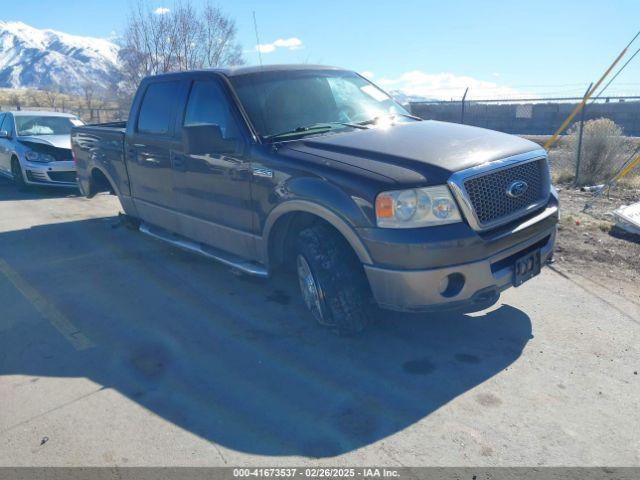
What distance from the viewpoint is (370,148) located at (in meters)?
4.01

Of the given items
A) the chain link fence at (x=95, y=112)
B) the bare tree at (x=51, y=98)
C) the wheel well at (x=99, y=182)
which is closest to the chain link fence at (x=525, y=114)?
the chain link fence at (x=95, y=112)

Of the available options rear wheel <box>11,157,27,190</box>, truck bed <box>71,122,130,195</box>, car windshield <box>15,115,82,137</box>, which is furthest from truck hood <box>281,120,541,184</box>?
car windshield <box>15,115,82,137</box>

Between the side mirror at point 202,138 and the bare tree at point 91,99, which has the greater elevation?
the bare tree at point 91,99

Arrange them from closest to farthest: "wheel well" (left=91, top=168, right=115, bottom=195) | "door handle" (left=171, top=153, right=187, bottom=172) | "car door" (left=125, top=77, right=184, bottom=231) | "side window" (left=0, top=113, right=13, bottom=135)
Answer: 1. "door handle" (left=171, top=153, right=187, bottom=172)
2. "car door" (left=125, top=77, right=184, bottom=231)
3. "wheel well" (left=91, top=168, right=115, bottom=195)
4. "side window" (left=0, top=113, right=13, bottom=135)

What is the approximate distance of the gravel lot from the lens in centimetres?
304

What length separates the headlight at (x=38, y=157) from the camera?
35.7 ft

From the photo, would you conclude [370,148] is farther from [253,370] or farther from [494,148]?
[253,370]

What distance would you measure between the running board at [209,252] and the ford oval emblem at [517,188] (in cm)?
201

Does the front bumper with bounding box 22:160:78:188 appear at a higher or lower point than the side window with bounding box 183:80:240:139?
lower

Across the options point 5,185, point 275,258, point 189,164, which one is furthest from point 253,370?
point 5,185

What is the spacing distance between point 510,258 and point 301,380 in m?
1.66

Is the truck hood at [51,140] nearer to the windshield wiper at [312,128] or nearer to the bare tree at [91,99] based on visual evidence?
the windshield wiper at [312,128]

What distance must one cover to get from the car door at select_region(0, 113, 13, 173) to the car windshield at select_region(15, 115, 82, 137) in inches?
9.2

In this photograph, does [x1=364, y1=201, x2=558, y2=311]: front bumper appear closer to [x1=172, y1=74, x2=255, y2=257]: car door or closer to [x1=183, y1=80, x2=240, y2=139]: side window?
[x1=172, y1=74, x2=255, y2=257]: car door
